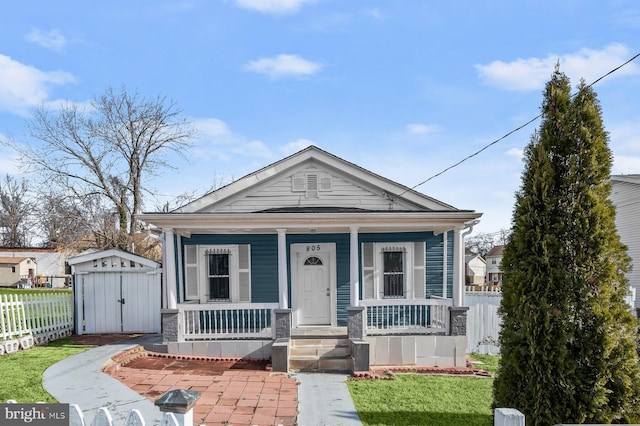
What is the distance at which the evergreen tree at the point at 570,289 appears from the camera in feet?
11.3

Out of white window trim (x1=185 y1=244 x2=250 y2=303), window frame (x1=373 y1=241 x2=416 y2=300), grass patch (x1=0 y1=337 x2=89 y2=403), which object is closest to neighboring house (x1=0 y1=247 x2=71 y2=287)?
grass patch (x1=0 y1=337 x2=89 y2=403)

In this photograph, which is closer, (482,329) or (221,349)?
(221,349)

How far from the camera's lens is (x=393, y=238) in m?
9.85

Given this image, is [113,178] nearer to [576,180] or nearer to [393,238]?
[393,238]

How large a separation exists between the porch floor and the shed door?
160 inches

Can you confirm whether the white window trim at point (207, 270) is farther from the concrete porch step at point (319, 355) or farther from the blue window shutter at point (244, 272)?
the concrete porch step at point (319, 355)

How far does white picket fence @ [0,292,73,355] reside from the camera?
821 centimetres

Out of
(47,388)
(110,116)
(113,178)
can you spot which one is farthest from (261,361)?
(110,116)

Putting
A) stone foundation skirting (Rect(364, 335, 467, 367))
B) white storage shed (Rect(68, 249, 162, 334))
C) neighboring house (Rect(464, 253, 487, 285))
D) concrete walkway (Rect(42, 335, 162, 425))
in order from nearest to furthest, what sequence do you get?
concrete walkway (Rect(42, 335, 162, 425)) < stone foundation skirting (Rect(364, 335, 467, 367)) < white storage shed (Rect(68, 249, 162, 334)) < neighboring house (Rect(464, 253, 487, 285))

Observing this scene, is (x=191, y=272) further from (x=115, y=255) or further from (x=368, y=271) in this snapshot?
(x=368, y=271)

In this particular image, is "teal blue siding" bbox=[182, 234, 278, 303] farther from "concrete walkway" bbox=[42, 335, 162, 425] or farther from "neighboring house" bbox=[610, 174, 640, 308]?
"neighboring house" bbox=[610, 174, 640, 308]

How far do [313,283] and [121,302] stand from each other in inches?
207

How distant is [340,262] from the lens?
9820 millimetres

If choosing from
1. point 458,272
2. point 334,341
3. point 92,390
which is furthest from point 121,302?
point 458,272
